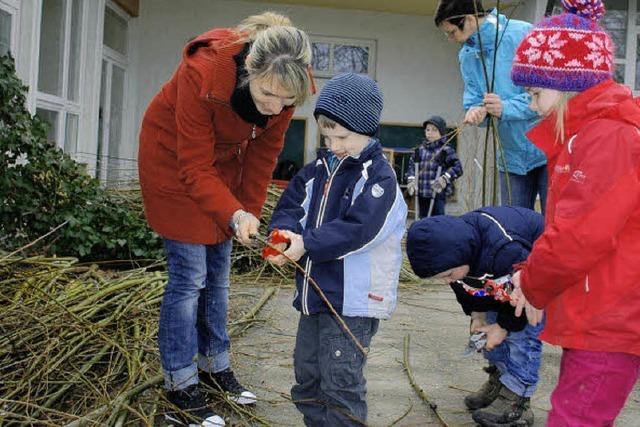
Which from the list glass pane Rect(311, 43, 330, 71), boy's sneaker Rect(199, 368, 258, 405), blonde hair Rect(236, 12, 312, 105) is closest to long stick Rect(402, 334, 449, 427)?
boy's sneaker Rect(199, 368, 258, 405)

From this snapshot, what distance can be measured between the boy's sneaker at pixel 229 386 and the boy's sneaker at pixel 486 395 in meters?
0.87

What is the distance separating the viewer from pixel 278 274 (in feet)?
20.0

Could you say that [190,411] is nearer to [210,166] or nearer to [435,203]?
[210,166]

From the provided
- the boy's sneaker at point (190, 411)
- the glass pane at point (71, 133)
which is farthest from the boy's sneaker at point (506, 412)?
the glass pane at point (71, 133)

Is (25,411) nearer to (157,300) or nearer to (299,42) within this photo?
(157,300)

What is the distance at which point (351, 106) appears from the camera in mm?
2615

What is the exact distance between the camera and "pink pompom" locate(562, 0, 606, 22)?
7.88ft

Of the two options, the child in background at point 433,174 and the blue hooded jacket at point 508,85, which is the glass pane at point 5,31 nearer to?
the blue hooded jacket at point 508,85

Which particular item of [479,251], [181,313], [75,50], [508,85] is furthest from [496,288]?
A: [75,50]

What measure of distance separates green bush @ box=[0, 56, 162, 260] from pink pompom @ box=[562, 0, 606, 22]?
11.2 feet

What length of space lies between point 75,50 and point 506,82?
19.8ft

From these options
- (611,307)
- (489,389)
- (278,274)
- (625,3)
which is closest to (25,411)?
(489,389)

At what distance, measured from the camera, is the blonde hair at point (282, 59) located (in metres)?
2.61

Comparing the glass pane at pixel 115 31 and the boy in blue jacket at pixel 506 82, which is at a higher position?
the glass pane at pixel 115 31
